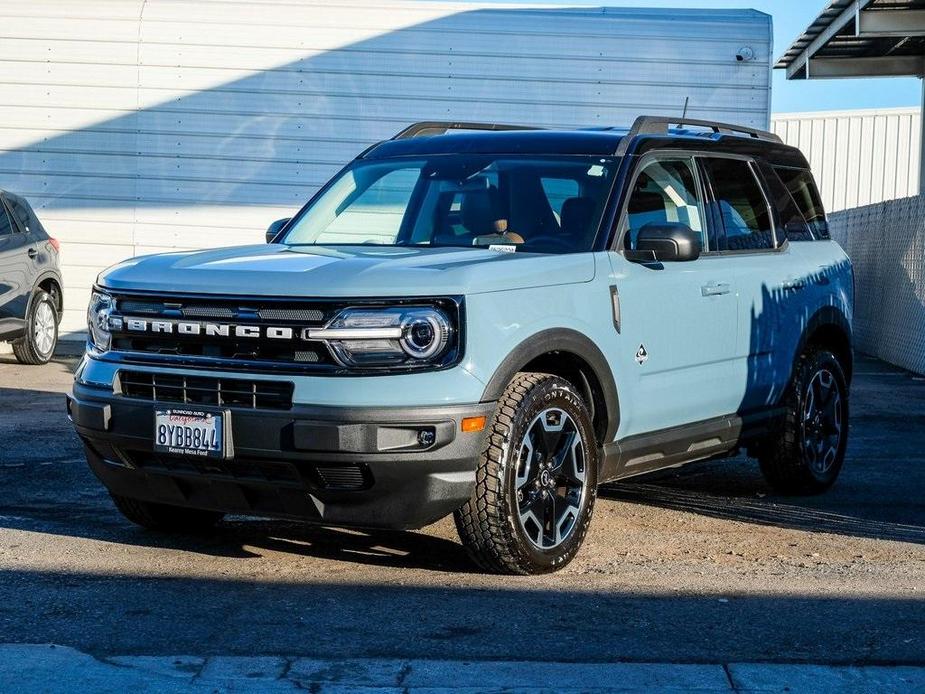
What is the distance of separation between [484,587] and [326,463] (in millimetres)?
829

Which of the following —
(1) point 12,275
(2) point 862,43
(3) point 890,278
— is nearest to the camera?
(1) point 12,275

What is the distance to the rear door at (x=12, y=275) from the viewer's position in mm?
13156

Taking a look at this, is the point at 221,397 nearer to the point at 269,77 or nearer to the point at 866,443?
the point at 866,443

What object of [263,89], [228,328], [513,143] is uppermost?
[263,89]

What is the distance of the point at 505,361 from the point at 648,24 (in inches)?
372

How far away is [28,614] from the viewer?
4926 millimetres

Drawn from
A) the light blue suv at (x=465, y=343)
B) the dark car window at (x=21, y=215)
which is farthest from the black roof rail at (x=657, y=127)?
the dark car window at (x=21, y=215)

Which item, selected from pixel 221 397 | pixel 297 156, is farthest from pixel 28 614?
pixel 297 156

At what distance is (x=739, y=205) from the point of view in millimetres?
7285

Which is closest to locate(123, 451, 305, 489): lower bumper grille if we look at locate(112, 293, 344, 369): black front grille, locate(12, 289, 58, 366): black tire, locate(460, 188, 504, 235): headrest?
locate(112, 293, 344, 369): black front grille

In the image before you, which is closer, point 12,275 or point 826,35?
point 12,275

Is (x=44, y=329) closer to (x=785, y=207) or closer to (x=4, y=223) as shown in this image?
(x=4, y=223)

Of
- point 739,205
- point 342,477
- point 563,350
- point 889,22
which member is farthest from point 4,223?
point 889,22

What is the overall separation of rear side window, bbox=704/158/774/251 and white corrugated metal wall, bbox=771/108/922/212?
59.5 feet
